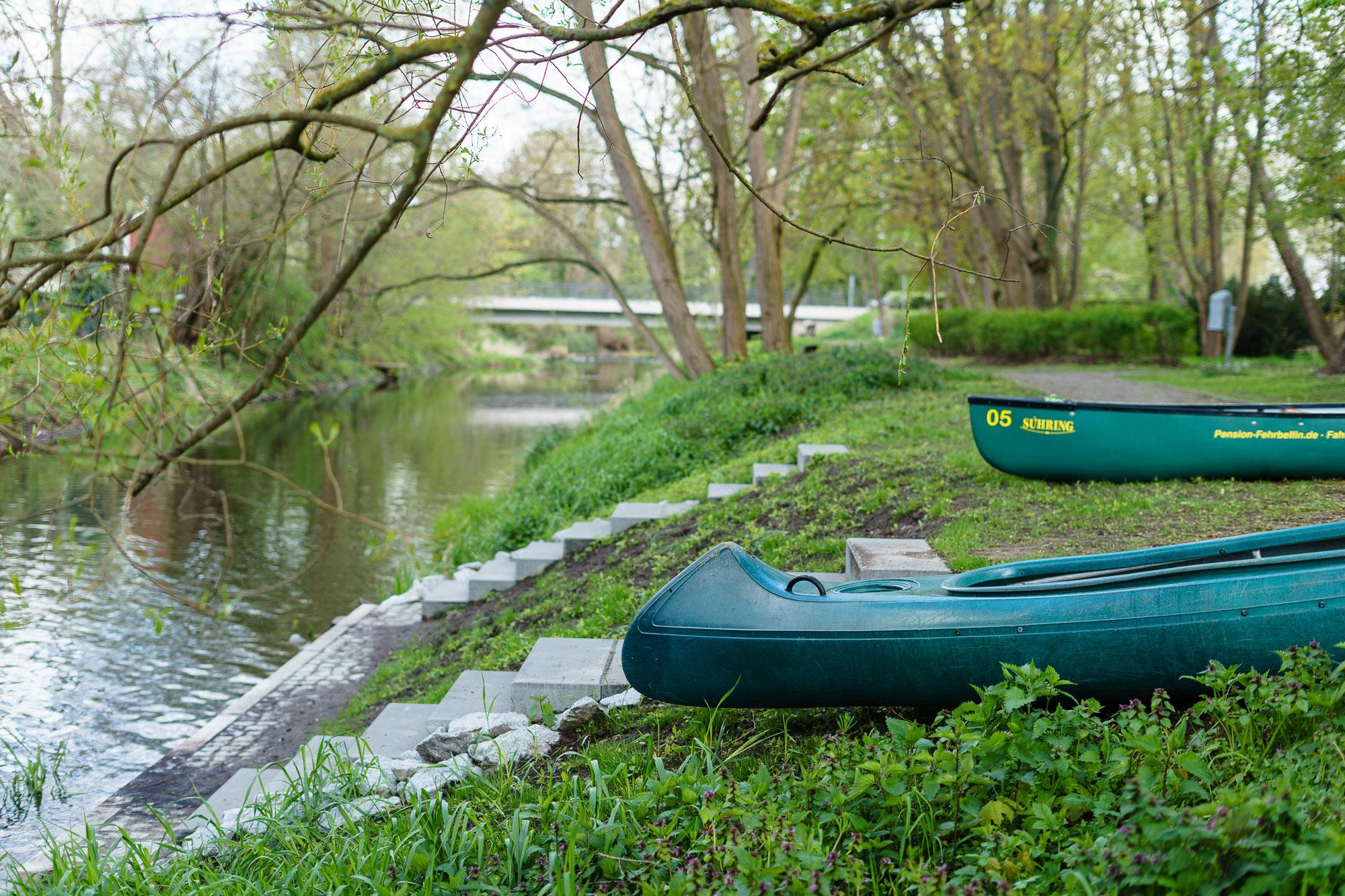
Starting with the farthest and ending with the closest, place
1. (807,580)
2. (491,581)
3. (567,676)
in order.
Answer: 1. (491,581)
2. (567,676)
3. (807,580)

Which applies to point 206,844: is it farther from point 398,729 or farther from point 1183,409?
point 1183,409

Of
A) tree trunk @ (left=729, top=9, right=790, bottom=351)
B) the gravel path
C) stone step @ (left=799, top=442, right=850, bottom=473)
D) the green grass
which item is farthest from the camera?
tree trunk @ (left=729, top=9, right=790, bottom=351)

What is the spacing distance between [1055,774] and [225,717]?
5350 millimetres

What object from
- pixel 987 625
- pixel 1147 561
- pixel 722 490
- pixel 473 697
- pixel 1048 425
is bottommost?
pixel 473 697

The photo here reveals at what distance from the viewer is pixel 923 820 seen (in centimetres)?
274

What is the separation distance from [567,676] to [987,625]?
201 centimetres

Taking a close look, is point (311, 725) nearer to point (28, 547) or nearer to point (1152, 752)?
point (1152, 752)

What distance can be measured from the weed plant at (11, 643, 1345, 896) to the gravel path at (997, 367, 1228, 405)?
7.69 metres

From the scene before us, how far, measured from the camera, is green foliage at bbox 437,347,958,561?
402 inches

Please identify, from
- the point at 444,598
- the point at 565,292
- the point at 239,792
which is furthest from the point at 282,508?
the point at 565,292

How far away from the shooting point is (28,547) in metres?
10.1

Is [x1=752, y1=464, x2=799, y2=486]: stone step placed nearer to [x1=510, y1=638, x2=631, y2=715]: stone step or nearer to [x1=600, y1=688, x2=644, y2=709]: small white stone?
[x1=510, y1=638, x2=631, y2=715]: stone step

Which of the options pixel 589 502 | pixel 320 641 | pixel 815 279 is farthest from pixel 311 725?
pixel 815 279

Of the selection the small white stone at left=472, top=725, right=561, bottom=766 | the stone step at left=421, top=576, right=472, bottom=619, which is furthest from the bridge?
the small white stone at left=472, top=725, right=561, bottom=766
